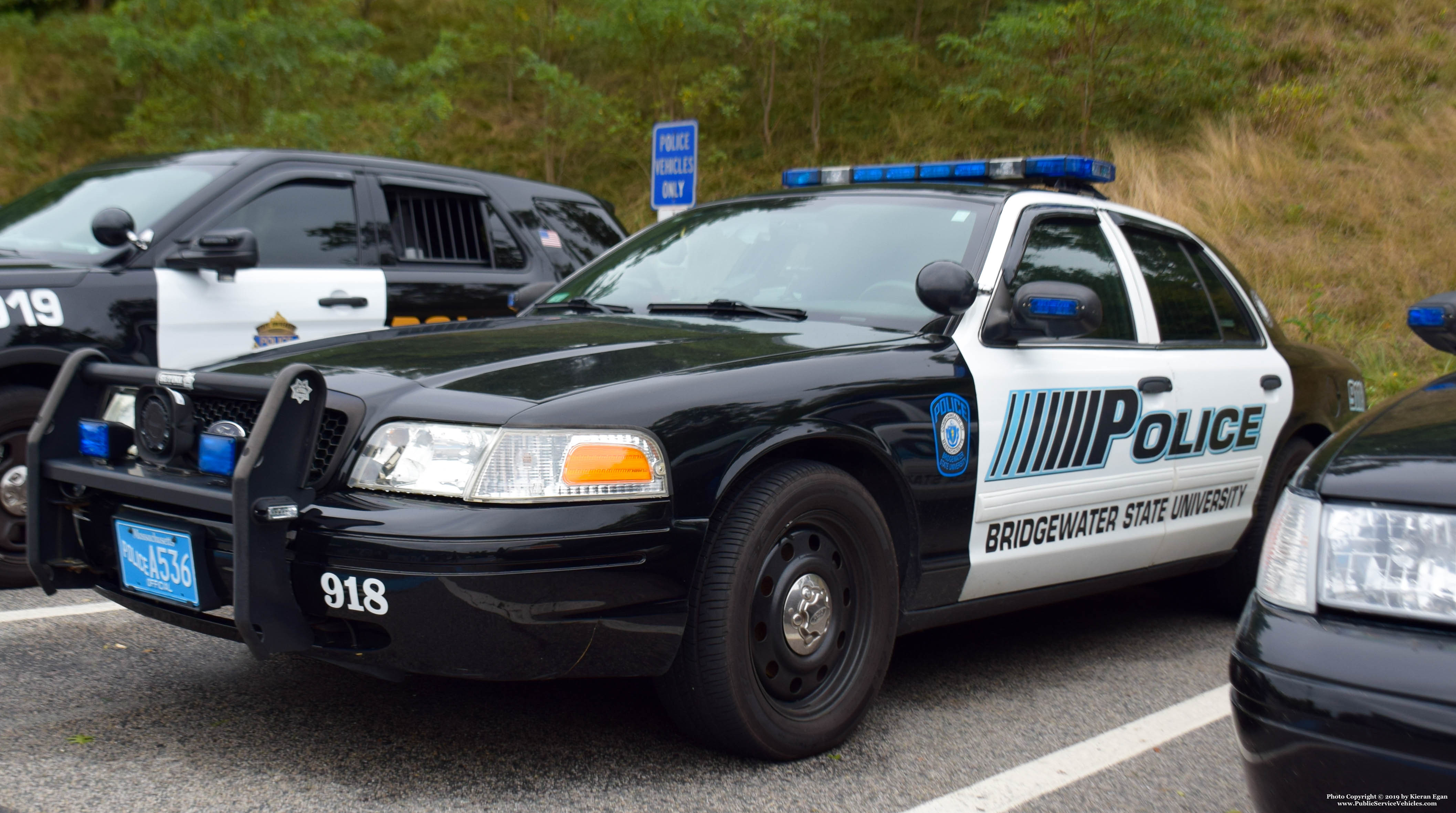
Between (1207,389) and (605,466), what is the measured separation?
2644 millimetres

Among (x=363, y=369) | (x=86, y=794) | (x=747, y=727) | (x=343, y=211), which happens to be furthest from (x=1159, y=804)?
(x=343, y=211)

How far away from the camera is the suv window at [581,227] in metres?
6.99

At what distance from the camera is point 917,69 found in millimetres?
19328

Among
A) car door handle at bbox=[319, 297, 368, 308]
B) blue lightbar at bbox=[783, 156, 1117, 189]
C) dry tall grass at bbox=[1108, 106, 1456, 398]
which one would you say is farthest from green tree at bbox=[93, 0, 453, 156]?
blue lightbar at bbox=[783, 156, 1117, 189]

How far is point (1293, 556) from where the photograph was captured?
2.24 meters

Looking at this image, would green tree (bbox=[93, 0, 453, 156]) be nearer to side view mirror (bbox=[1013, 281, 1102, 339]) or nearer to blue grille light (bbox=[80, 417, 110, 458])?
blue grille light (bbox=[80, 417, 110, 458])

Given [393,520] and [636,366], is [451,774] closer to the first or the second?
[393,520]

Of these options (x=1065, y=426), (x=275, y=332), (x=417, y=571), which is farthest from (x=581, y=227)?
(x=417, y=571)

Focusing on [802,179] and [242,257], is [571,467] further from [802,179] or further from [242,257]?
[242,257]

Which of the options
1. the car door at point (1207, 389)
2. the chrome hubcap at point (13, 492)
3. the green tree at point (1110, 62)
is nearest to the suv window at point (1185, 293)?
the car door at point (1207, 389)

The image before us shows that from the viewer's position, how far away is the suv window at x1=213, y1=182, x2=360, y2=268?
5.65m

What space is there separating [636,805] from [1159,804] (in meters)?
1.28

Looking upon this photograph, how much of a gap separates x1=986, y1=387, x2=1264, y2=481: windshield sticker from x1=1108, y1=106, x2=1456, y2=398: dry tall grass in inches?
231

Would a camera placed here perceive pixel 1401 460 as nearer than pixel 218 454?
Yes
